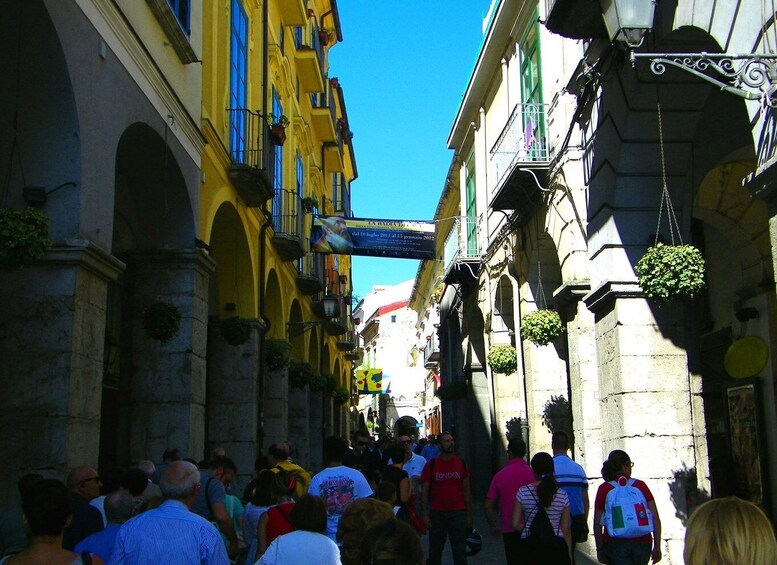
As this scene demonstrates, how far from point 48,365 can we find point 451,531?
14.2ft

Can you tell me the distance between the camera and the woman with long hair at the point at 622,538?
7430 millimetres

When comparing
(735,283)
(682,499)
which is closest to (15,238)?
(682,499)

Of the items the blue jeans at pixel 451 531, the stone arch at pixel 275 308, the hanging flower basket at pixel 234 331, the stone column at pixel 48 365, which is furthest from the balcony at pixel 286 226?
the stone column at pixel 48 365

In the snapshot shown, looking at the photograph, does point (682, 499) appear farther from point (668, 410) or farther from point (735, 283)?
point (735, 283)

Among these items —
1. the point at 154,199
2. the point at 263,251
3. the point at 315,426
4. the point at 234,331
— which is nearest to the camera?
the point at 154,199

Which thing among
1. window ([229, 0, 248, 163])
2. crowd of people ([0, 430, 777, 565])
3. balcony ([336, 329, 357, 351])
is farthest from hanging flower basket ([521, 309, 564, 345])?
balcony ([336, 329, 357, 351])

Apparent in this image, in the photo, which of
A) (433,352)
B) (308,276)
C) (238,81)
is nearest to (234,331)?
(238,81)

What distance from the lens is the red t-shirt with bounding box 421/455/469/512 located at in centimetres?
993

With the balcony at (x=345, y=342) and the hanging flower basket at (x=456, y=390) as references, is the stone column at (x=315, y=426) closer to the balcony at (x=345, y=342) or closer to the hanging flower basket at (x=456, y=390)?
the hanging flower basket at (x=456, y=390)

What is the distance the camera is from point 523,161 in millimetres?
15125

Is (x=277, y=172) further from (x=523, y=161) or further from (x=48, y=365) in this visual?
(x=48, y=365)

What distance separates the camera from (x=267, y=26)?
18.9 m

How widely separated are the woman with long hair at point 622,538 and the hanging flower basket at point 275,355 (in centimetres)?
1145

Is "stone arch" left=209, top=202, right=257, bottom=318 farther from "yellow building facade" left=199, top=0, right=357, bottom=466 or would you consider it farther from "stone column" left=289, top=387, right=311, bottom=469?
"stone column" left=289, top=387, right=311, bottom=469
